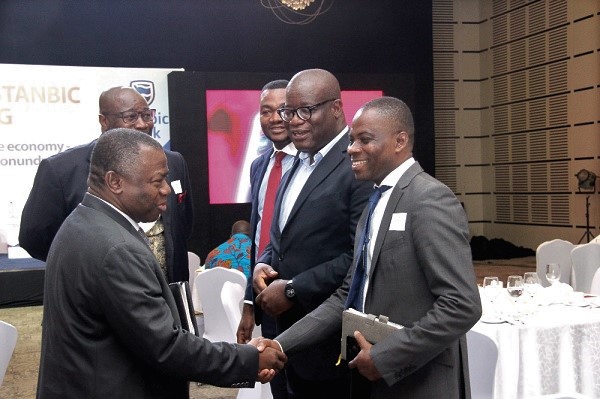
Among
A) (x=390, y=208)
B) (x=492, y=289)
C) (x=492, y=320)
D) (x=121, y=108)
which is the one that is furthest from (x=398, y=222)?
(x=492, y=289)

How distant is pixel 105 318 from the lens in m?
2.00

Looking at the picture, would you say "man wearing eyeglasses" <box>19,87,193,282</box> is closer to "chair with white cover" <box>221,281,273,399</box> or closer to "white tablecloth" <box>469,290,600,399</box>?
"chair with white cover" <box>221,281,273,399</box>

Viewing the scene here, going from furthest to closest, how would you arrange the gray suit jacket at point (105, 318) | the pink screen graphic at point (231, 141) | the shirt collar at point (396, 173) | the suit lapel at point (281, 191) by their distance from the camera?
the pink screen graphic at point (231, 141) < the suit lapel at point (281, 191) < the shirt collar at point (396, 173) < the gray suit jacket at point (105, 318)

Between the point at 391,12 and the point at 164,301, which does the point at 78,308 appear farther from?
the point at 391,12

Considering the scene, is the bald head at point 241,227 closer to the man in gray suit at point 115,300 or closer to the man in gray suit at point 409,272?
the man in gray suit at point 409,272

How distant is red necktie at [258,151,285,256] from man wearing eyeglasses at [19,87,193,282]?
45 centimetres

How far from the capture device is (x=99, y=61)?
1197 centimetres

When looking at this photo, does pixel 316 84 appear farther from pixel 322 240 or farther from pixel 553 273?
pixel 553 273

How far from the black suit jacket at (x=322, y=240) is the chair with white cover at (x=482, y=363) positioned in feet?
3.02

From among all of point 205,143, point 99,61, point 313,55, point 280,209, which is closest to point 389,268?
point 280,209

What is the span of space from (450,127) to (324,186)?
13.2m

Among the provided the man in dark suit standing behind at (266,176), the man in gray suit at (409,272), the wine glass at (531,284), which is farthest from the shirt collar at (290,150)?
the wine glass at (531,284)

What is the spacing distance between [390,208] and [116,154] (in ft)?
2.59

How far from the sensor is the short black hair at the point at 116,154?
2.06 meters
